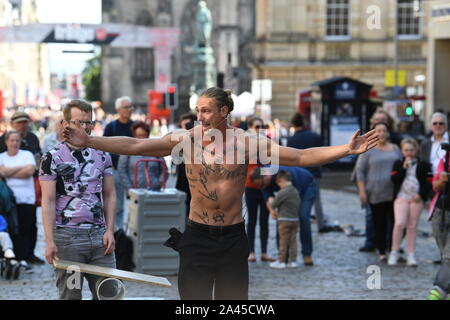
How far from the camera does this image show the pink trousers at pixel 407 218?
1292cm

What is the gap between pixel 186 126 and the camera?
12844mm

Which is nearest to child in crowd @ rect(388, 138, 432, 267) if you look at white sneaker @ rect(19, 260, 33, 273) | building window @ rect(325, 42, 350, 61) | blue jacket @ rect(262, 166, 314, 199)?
blue jacket @ rect(262, 166, 314, 199)

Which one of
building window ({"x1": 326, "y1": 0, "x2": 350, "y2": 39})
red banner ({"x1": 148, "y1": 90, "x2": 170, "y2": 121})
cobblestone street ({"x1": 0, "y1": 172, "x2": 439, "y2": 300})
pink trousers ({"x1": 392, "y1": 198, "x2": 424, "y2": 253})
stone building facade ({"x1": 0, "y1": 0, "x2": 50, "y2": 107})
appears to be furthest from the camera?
stone building facade ({"x1": 0, "y1": 0, "x2": 50, "y2": 107})

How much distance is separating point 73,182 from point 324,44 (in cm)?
4273

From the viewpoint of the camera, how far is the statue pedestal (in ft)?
182

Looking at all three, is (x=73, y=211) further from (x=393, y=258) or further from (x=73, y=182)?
(x=393, y=258)

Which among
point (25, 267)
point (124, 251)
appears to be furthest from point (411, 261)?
point (25, 267)

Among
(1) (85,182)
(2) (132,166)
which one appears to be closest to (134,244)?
(2) (132,166)

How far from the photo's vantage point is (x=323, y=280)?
11719 mm

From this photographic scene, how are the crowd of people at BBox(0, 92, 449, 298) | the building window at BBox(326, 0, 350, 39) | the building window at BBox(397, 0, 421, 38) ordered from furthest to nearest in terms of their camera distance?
the building window at BBox(397, 0, 421, 38) → the building window at BBox(326, 0, 350, 39) → the crowd of people at BBox(0, 92, 449, 298)

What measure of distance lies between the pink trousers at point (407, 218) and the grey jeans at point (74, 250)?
21.6 feet

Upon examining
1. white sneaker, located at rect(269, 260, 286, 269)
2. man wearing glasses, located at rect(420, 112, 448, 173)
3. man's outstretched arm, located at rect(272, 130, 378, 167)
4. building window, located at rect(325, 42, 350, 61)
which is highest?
building window, located at rect(325, 42, 350, 61)

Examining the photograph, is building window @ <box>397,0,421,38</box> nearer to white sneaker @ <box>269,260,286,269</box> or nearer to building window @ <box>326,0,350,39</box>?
building window @ <box>326,0,350,39</box>

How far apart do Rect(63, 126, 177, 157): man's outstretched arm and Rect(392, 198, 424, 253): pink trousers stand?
23.0 ft
